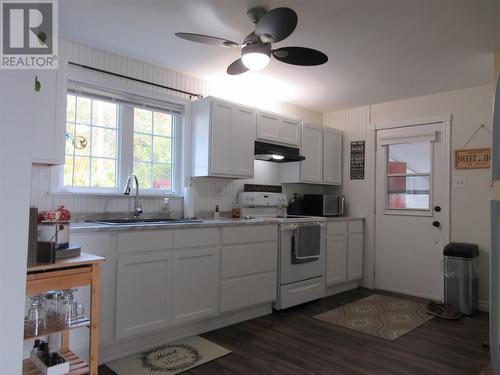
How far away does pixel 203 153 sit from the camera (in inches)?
142

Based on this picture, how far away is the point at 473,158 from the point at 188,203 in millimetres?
3189

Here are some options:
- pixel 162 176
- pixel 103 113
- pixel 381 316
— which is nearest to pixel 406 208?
pixel 381 316

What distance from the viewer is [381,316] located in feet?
11.9

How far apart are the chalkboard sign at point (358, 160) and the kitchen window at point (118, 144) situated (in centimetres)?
255

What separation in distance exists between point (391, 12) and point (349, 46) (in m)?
0.57

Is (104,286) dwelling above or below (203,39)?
below

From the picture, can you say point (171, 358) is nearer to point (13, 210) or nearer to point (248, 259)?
point (248, 259)

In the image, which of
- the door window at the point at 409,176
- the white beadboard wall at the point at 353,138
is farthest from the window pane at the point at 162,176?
the door window at the point at 409,176

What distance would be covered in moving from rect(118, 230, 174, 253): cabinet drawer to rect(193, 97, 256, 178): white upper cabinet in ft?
3.12

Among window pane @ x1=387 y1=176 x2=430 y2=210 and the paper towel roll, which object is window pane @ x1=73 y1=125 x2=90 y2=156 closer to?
the paper towel roll

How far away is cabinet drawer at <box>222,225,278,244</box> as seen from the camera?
128 inches

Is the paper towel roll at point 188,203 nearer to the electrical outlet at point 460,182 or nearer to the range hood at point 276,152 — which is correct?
the range hood at point 276,152

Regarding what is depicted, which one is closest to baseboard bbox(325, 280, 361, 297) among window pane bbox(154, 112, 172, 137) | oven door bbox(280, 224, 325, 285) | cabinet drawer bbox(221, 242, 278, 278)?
A: oven door bbox(280, 224, 325, 285)

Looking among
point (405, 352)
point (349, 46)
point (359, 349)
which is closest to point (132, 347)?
point (359, 349)
